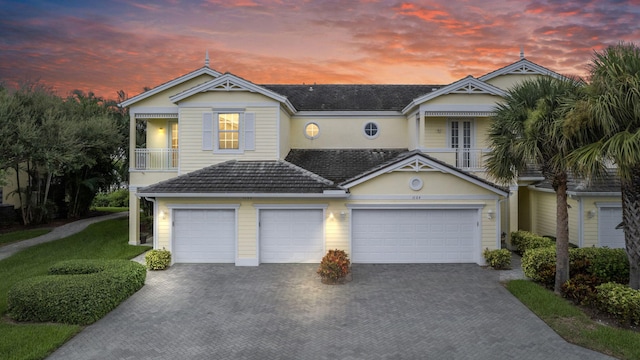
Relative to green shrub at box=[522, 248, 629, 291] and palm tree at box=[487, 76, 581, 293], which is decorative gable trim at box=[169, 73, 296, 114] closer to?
palm tree at box=[487, 76, 581, 293]

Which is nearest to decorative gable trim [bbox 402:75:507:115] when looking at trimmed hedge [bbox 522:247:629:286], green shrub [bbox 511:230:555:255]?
green shrub [bbox 511:230:555:255]

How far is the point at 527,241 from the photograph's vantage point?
14.9m

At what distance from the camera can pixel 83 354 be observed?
699 cm

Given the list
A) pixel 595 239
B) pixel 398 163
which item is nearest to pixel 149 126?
pixel 398 163

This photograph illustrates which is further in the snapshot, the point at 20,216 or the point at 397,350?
the point at 20,216

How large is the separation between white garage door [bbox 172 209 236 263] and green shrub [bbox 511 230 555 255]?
1195cm

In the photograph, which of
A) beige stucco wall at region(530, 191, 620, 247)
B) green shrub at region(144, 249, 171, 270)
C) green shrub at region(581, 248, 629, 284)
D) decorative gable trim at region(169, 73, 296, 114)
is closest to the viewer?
green shrub at region(581, 248, 629, 284)

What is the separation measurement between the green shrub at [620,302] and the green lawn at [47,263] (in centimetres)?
1230

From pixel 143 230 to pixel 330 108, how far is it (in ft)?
44.9

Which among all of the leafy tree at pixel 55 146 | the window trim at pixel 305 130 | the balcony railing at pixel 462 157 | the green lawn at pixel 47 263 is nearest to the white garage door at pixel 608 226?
the balcony railing at pixel 462 157

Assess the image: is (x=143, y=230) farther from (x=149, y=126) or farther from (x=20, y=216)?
(x=20, y=216)

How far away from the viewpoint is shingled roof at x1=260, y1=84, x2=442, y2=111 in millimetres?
18891

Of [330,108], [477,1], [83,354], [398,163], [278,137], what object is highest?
[477,1]

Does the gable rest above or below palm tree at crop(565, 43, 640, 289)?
above
